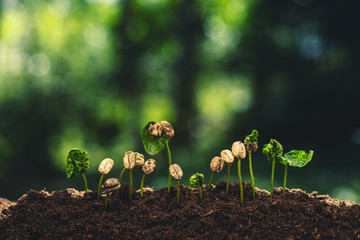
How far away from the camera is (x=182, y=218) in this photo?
130cm

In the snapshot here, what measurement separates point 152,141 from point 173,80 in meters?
5.92

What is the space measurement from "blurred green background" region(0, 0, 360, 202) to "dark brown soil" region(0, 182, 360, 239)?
2981 mm

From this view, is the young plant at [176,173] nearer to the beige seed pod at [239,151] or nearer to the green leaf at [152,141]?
the green leaf at [152,141]

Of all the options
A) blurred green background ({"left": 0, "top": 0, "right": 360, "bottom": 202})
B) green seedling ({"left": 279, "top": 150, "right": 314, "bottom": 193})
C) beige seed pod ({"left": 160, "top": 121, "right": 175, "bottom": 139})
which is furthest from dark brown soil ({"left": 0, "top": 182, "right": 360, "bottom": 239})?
blurred green background ({"left": 0, "top": 0, "right": 360, "bottom": 202})

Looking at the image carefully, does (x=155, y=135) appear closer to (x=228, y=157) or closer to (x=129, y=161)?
(x=129, y=161)

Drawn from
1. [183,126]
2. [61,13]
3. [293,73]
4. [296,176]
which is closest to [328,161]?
[296,176]

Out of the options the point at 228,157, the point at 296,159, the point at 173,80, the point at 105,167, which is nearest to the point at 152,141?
the point at 105,167

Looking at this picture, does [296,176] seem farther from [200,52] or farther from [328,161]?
[200,52]

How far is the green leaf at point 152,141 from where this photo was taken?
1.45m

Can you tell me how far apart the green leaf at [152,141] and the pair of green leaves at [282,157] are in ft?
1.65

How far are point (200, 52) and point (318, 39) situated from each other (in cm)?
282

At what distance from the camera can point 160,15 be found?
26.1 ft

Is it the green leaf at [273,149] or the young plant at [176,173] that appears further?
the green leaf at [273,149]

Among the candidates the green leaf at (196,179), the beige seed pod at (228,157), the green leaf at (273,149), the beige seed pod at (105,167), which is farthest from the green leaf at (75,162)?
the green leaf at (273,149)
